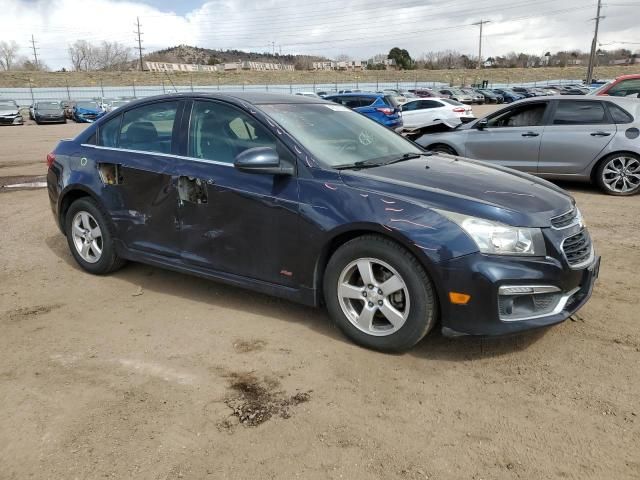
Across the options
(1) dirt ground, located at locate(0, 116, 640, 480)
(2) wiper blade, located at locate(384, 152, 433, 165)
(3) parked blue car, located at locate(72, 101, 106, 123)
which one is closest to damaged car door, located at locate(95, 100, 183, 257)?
(1) dirt ground, located at locate(0, 116, 640, 480)

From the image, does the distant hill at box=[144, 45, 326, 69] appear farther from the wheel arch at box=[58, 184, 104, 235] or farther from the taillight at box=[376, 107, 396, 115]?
the wheel arch at box=[58, 184, 104, 235]

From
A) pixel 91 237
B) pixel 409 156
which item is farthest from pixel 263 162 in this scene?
pixel 91 237

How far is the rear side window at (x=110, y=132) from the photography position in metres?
4.90

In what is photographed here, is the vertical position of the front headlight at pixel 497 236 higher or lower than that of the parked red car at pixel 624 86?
lower

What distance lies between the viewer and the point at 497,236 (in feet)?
10.4

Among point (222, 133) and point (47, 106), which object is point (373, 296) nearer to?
point (222, 133)

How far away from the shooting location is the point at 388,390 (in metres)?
3.12

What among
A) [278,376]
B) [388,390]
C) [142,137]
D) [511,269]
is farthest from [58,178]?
[511,269]

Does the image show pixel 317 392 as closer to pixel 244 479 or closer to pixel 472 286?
pixel 244 479

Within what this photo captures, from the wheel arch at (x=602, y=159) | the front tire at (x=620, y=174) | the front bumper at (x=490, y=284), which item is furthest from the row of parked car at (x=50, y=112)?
the front bumper at (x=490, y=284)

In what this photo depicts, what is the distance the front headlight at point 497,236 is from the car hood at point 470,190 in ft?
0.13

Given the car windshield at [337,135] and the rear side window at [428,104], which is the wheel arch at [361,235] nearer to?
the car windshield at [337,135]

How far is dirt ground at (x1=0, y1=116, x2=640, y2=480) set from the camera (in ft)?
8.33

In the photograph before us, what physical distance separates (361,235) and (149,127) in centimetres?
228
